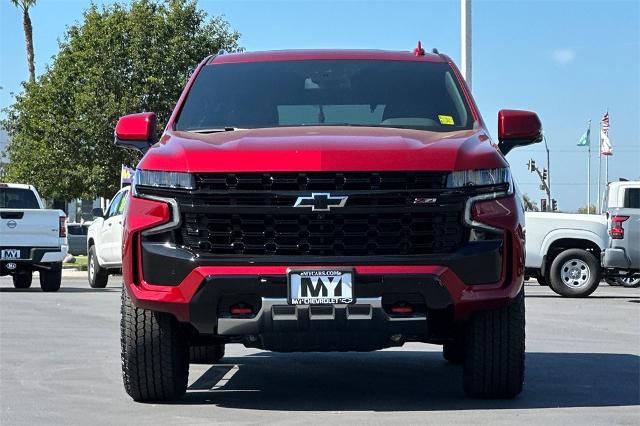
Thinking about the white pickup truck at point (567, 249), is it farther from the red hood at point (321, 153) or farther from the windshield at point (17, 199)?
the red hood at point (321, 153)

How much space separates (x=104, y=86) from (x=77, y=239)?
15003mm

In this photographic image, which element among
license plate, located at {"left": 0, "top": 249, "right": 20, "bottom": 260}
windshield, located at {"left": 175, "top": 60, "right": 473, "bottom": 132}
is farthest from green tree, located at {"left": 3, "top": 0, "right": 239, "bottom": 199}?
windshield, located at {"left": 175, "top": 60, "right": 473, "bottom": 132}

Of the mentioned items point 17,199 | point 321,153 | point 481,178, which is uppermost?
point 321,153

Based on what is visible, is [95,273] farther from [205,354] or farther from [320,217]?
[320,217]

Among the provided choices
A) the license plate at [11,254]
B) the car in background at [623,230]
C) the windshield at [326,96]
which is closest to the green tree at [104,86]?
the license plate at [11,254]

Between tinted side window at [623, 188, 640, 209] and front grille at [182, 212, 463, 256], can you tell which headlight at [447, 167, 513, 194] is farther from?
tinted side window at [623, 188, 640, 209]

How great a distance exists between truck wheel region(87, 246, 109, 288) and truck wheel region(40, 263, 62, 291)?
1.83 meters

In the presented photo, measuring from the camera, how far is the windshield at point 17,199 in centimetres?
2322

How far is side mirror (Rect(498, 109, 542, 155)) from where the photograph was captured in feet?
26.5

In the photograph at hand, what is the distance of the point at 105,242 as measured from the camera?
2367 centimetres

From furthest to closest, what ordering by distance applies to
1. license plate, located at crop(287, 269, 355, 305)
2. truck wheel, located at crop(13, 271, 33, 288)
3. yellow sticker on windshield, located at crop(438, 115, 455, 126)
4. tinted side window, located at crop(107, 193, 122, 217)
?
truck wheel, located at crop(13, 271, 33, 288) < tinted side window, located at crop(107, 193, 122, 217) < yellow sticker on windshield, located at crop(438, 115, 455, 126) < license plate, located at crop(287, 269, 355, 305)

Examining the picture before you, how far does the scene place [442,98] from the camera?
27.2 feet

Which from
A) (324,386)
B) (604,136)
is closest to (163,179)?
(324,386)

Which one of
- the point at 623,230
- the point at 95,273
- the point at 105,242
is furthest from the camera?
the point at 95,273
